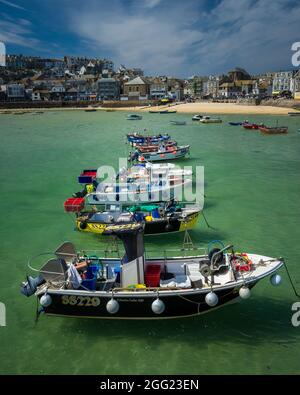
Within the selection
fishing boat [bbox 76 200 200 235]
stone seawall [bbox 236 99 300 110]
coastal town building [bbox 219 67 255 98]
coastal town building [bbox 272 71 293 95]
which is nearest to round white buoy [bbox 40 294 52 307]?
fishing boat [bbox 76 200 200 235]

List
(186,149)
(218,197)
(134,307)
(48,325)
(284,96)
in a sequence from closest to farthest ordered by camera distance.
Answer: (134,307) → (48,325) → (218,197) → (186,149) → (284,96)

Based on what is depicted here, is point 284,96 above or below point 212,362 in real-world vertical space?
above

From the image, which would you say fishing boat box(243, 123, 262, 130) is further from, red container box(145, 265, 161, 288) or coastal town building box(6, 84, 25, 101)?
coastal town building box(6, 84, 25, 101)

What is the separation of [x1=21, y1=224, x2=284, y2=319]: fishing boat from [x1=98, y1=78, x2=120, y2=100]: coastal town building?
14386cm

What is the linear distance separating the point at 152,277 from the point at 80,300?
7.38 ft

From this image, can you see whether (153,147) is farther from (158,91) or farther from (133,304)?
(158,91)

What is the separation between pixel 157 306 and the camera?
31.3 ft

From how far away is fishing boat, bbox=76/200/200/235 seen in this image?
16094mm

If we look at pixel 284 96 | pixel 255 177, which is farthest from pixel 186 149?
pixel 284 96

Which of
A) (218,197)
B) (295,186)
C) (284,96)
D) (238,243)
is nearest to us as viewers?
(238,243)

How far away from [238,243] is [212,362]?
7570mm

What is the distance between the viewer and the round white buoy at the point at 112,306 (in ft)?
Answer: 31.5
